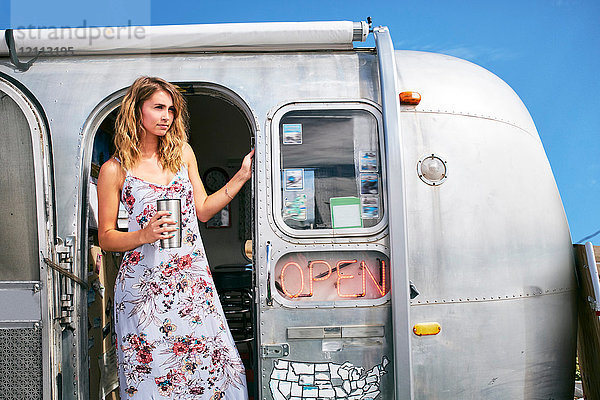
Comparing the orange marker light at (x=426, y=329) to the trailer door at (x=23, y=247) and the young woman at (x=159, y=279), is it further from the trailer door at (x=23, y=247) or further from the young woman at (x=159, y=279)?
the trailer door at (x=23, y=247)

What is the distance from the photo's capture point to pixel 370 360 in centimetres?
290

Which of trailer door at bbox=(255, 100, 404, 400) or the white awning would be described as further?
the white awning

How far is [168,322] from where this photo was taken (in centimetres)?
294

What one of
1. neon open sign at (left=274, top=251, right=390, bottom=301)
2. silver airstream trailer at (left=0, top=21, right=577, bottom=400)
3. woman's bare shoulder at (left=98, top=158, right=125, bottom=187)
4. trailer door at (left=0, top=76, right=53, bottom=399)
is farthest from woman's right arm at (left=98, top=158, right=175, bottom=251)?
neon open sign at (left=274, top=251, right=390, bottom=301)

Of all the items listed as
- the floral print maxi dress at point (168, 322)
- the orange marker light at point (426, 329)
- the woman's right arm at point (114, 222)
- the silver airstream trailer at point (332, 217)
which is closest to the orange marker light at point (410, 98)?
the silver airstream trailer at point (332, 217)

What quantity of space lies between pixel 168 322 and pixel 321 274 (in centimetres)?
97

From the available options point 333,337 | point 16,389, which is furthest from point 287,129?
point 16,389

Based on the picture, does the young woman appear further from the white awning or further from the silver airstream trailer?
the white awning

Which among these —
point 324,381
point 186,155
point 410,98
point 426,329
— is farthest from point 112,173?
point 426,329

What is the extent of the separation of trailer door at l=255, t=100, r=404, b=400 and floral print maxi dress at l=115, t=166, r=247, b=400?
31 cm

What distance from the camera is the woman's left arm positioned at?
119 inches

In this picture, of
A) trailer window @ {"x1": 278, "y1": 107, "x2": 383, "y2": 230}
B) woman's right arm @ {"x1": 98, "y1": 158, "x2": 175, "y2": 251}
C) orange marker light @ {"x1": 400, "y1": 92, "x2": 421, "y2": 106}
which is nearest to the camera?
woman's right arm @ {"x1": 98, "y1": 158, "x2": 175, "y2": 251}

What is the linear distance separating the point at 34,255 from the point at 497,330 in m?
2.86

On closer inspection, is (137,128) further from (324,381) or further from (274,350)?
(324,381)
